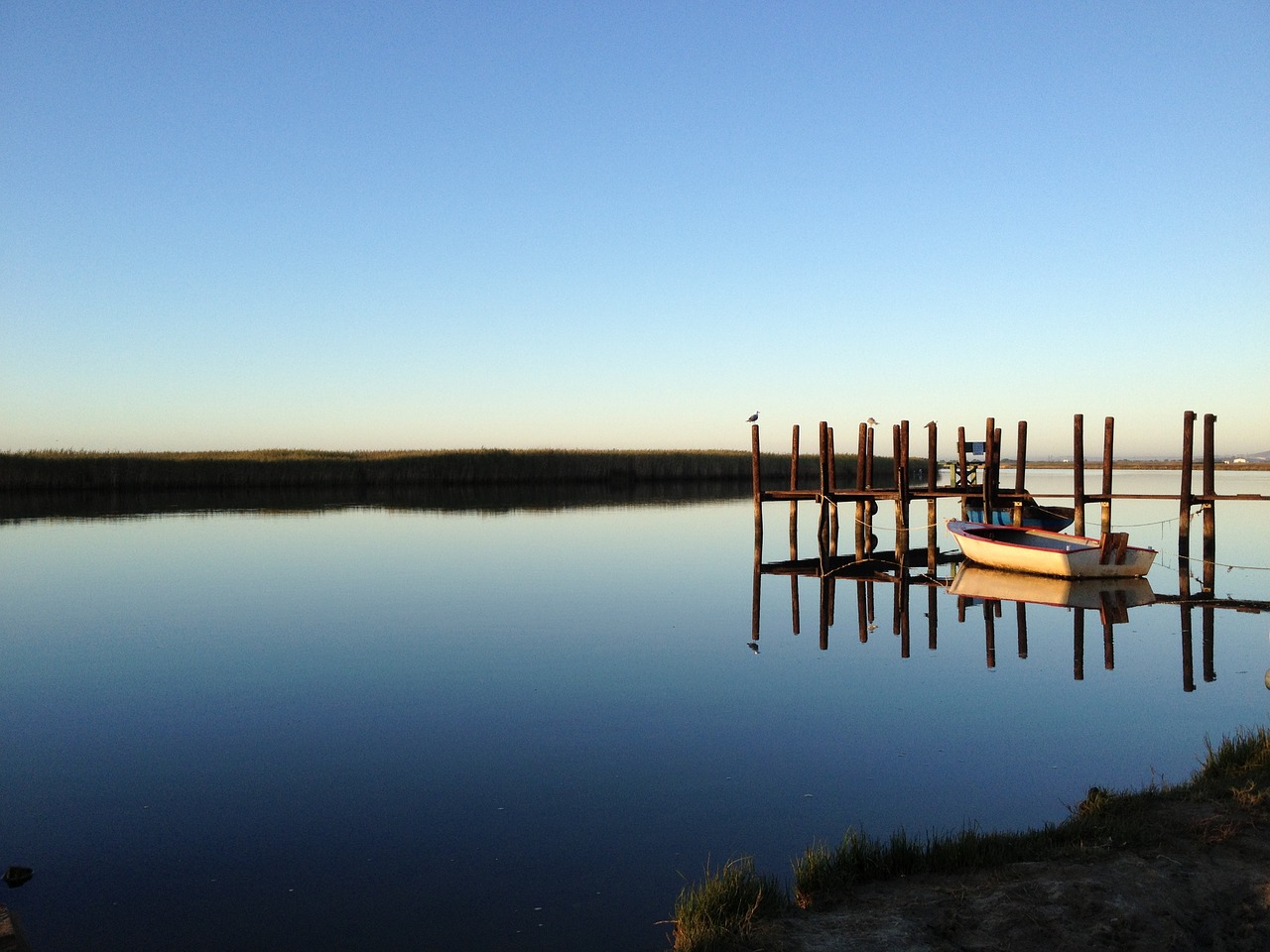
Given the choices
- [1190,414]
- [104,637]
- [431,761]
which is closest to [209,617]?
[104,637]

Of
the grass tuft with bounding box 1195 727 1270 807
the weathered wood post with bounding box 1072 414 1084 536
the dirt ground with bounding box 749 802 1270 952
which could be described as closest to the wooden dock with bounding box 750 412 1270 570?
the weathered wood post with bounding box 1072 414 1084 536

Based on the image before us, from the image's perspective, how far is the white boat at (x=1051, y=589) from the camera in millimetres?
17594

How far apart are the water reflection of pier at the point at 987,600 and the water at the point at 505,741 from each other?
194 mm

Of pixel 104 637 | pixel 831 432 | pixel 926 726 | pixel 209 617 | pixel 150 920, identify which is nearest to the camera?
pixel 150 920

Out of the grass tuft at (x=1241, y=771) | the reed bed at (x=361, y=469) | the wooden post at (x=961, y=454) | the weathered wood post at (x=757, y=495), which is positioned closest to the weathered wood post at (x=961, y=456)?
the wooden post at (x=961, y=454)

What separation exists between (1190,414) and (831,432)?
28.8 feet

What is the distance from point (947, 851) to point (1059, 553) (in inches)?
614

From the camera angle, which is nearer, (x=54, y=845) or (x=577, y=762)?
(x=54, y=845)

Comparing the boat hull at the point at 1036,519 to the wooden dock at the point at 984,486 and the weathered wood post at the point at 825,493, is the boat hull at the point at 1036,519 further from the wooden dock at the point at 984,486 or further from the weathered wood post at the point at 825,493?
the weathered wood post at the point at 825,493

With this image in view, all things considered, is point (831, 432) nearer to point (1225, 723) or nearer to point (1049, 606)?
point (1049, 606)

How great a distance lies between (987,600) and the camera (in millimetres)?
17781

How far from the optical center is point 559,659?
41.5 ft

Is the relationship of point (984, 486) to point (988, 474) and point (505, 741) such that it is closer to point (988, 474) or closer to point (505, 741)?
point (988, 474)

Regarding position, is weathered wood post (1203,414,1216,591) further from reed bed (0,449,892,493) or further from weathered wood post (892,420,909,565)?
reed bed (0,449,892,493)
